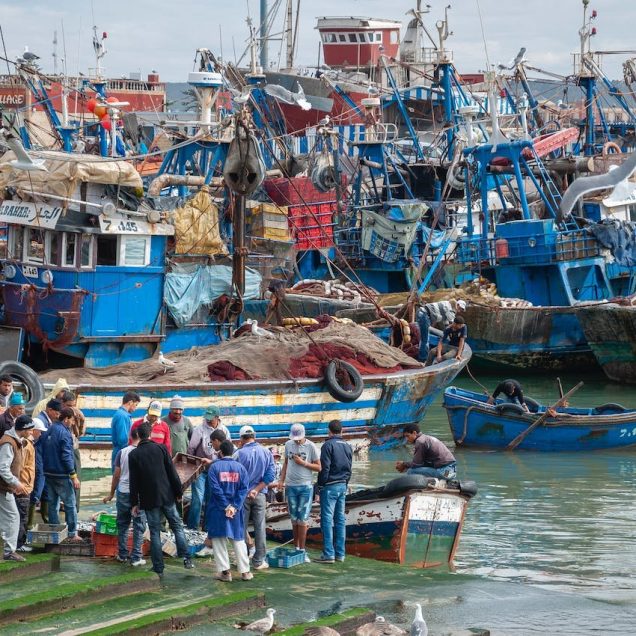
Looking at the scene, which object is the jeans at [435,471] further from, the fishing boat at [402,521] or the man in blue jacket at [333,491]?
the man in blue jacket at [333,491]

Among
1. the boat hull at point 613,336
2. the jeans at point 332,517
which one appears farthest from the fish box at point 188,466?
the boat hull at point 613,336

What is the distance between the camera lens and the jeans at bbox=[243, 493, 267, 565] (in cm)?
1234

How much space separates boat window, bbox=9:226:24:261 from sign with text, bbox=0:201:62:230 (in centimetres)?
22

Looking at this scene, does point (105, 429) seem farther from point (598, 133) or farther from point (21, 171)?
point (598, 133)

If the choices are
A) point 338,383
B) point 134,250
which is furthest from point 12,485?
point 134,250

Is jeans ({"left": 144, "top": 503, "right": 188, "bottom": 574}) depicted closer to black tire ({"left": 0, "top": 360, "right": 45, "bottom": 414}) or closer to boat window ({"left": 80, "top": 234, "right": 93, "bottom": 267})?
black tire ({"left": 0, "top": 360, "right": 45, "bottom": 414})

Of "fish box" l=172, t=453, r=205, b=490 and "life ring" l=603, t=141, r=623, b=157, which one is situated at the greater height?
"life ring" l=603, t=141, r=623, b=157

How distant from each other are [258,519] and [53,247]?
9.22 meters

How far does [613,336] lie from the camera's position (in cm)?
3106

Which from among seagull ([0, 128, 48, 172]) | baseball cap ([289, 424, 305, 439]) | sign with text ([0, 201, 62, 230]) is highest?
seagull ([0, 128, 48, 172])

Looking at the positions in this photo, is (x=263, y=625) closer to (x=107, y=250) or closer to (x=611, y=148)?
(x=107, y=250)

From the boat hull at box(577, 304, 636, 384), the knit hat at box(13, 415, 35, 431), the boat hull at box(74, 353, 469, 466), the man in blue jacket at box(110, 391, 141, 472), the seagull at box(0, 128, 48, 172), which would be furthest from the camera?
the boat hull at box(577, 304, 636, 384)

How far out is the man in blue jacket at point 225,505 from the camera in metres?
11.7

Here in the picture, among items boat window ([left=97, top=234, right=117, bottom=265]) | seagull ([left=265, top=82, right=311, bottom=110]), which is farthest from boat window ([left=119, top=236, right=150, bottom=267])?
seagull ([left=265, top=82, right=311, bottom=110])
